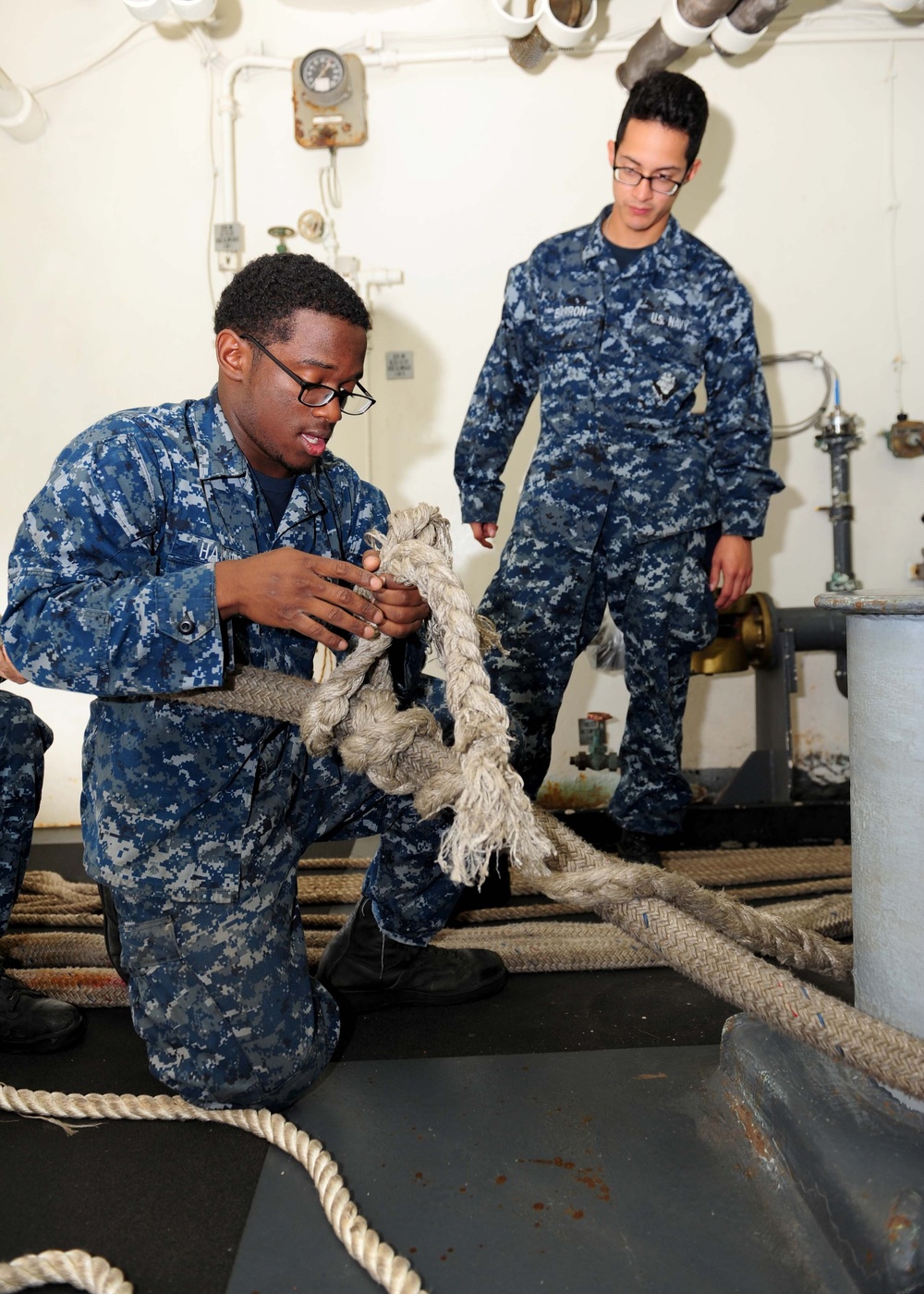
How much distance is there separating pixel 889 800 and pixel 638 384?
4.37ft

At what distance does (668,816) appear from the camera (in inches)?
88.0

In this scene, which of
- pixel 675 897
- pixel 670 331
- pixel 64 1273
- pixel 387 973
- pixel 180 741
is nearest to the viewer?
pixel 64 1273

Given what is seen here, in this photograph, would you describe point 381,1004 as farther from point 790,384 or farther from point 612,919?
point 790,384

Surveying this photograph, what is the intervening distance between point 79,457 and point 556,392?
1.20 meters

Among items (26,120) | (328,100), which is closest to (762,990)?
(328,100)

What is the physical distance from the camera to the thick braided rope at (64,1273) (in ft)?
3.16

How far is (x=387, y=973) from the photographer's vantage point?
5.39ft

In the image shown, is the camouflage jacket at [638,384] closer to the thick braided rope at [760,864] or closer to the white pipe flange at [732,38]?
the thick braided rope at [760,864]

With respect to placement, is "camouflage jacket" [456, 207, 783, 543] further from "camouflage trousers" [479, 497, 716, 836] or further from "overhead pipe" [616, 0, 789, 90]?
"overhead pipe" [616, 0, 789, 90]

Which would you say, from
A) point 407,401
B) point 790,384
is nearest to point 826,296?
point 790,384

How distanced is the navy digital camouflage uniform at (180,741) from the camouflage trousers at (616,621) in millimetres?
692

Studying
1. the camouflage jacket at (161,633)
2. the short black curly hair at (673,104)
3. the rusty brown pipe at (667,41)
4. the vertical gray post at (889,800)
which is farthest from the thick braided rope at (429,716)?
the rusty brown pipe at (667,41)

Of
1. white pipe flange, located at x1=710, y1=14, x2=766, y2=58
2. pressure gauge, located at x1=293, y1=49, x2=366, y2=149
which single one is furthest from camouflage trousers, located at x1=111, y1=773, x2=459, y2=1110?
white pipe flange, located at x1=710, y1=14, x2=766, y2=58

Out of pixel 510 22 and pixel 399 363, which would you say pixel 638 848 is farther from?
pixel 510 22
